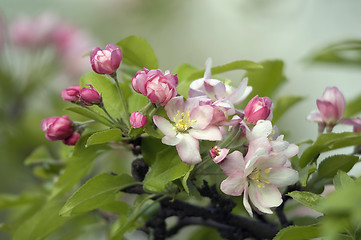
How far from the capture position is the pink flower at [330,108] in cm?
63

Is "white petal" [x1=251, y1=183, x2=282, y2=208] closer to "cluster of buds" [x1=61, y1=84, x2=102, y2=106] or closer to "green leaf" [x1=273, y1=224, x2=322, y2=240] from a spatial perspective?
"green leaf" [x1=273, y1=224, x2=322, y2=240]

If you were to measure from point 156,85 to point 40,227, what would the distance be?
12.3 inches

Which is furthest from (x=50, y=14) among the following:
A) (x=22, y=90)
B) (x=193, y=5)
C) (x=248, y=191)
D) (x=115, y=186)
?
(x=193, y=5)

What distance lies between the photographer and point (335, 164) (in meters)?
0.60

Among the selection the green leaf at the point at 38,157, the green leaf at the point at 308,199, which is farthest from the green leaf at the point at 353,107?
the green leaf at the point at 38,157

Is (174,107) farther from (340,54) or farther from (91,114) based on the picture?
(340,54)

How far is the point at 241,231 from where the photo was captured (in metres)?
0.67

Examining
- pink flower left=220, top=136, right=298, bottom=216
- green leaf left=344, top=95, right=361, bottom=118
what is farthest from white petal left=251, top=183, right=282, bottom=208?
green leaf left=344, top=95, right=361, bottom=118

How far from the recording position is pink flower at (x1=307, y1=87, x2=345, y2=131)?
632mm

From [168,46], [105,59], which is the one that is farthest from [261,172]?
[168,46]

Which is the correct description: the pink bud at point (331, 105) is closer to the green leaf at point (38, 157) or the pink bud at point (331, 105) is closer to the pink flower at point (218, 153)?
the pink flower at point (218, 153)

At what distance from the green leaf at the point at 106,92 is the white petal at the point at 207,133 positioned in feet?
0.38

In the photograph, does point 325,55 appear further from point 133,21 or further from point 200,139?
point 133,21

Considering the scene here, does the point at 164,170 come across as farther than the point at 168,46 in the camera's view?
No
